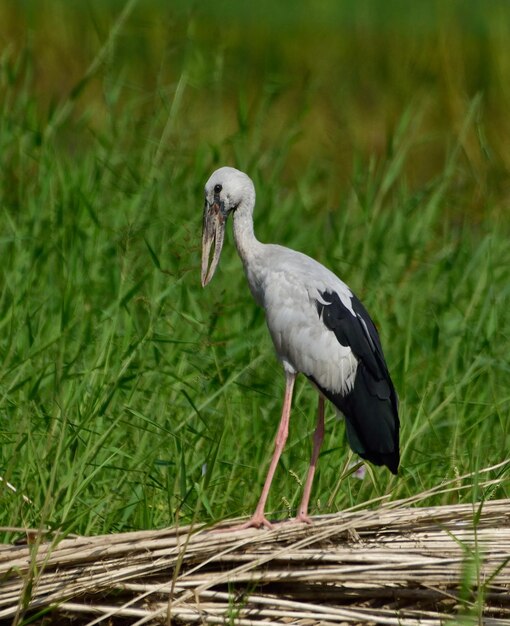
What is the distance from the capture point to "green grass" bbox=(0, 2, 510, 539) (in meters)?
4.04

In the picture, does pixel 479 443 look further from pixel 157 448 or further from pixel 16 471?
pixel 16 471

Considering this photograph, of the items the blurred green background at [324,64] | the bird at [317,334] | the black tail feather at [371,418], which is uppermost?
the bird at [317,334]

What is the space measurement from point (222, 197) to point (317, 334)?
524 mm

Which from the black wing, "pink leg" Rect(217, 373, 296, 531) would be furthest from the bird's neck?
"pink leg" Rect(217, 373, 296, 531)

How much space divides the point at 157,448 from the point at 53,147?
268cm

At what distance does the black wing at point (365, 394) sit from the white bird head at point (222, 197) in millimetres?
404

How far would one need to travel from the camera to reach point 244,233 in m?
4.09

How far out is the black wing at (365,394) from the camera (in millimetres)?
3764

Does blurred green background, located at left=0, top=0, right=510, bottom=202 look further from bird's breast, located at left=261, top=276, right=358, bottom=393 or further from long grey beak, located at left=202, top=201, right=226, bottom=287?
bird's breast, located at left=261, top=276, right=358, bottom=393

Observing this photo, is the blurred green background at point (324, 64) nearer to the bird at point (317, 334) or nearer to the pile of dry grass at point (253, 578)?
the bird at point (317, 334)

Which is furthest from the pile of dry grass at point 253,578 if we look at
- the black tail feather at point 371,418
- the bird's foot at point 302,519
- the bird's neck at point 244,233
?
the bird's neck at point 244,233

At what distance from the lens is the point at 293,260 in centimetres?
398

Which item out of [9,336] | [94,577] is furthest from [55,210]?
[94,577]

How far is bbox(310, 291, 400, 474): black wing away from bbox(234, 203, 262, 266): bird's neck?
293mm
